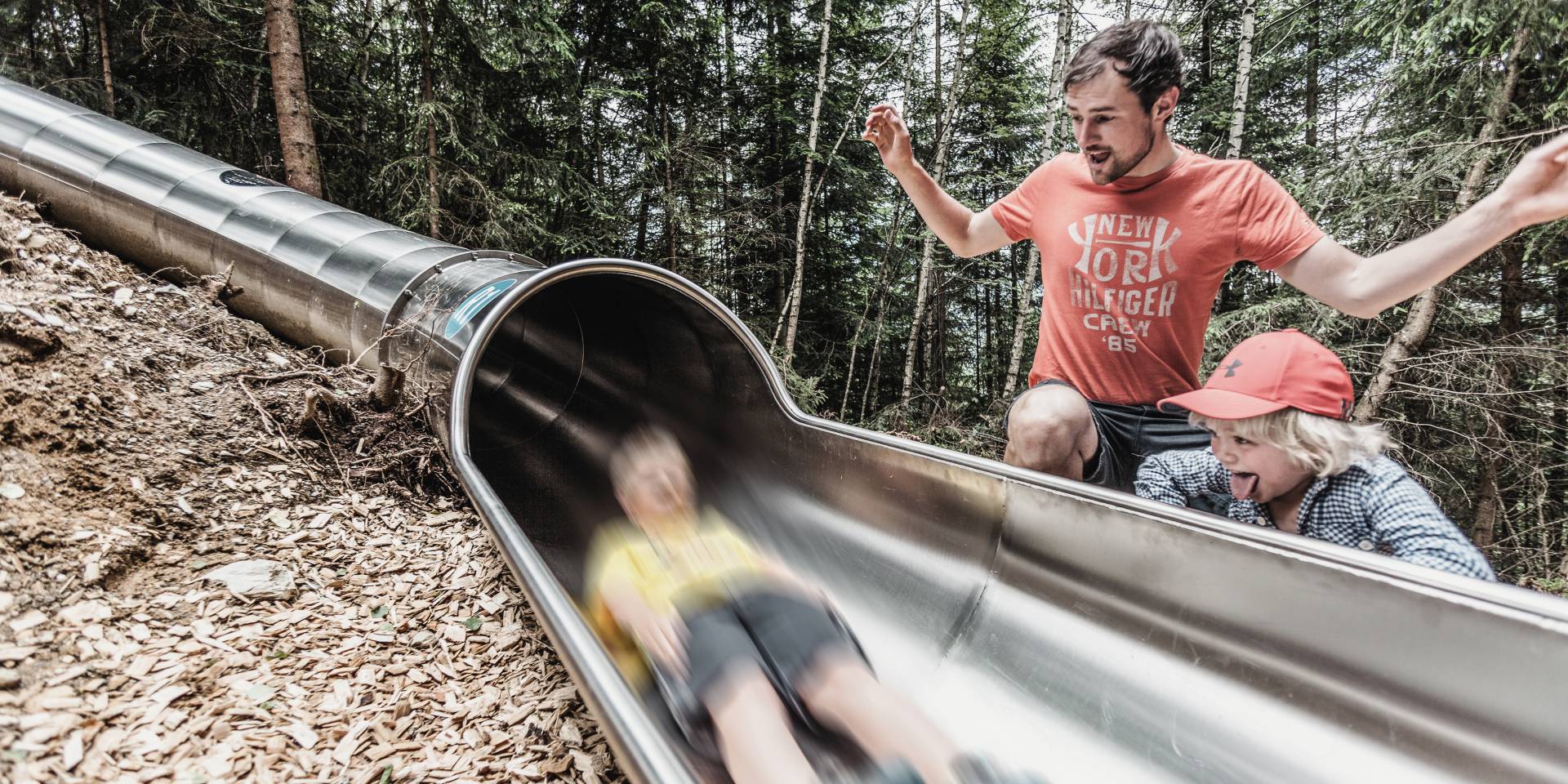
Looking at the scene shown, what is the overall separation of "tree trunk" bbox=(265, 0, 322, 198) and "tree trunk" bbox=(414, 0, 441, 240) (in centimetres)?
131

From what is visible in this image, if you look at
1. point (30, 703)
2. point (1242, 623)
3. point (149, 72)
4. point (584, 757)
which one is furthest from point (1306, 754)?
point (149, 72)

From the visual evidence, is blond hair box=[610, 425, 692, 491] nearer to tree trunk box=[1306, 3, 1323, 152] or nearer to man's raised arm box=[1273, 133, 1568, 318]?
man's raised arm box=[1273, 133, 1568, 318]

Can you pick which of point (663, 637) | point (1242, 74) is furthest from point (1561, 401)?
point (663, 637)

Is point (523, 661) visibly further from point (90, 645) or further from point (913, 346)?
point (913, 346)

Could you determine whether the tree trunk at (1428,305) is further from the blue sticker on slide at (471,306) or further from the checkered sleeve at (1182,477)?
the blue sticker on slide at (471,306)

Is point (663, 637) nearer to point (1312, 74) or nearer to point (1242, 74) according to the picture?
point (1242, 74)

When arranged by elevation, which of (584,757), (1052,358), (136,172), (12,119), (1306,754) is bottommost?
(584,757)

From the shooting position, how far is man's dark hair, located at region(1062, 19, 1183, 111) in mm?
1979

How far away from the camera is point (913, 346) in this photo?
435 inches

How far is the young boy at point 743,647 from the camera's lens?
54.3 inches

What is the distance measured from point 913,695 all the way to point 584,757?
94 centimetres

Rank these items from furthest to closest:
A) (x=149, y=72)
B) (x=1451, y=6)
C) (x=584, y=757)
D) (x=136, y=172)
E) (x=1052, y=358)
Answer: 1. (x=149, y=72)
2. (x=1451, y=6)
3. (x=136, y=172)
4. (x=1052, y=358)
5. (x=584, y=757)

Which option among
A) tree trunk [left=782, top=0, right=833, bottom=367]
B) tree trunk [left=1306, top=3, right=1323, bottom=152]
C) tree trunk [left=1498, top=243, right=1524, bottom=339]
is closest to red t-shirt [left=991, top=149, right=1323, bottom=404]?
tree trunk [left=1498, top=243, right=1524, bottom=339]

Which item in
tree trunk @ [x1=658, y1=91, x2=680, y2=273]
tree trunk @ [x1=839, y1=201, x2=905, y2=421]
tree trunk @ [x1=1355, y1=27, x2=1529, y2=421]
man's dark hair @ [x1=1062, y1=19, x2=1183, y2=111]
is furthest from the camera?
tree trunk @ [x1=839, y1=201, x2=905, y2=421]
